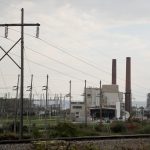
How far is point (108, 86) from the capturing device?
144000 mm

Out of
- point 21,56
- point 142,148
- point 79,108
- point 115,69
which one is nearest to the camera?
point 142,148

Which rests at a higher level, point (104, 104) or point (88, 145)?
point (104, 104)

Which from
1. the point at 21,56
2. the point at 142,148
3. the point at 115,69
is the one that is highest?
the point at 115,69

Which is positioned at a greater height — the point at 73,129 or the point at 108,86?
the point at 108,86

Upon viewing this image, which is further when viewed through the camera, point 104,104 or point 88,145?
point 104,104

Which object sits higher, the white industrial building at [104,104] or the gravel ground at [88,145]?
the white industrial building at [104,104]

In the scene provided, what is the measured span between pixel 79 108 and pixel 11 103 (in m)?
28.8

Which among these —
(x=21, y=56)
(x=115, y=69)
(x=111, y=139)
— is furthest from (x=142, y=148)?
(x=115, y=69)

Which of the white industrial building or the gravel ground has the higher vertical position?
the white industrial building

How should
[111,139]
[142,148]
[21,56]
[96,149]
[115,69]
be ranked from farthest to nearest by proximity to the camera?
1. [115,69]
2. [21,56]
3. [111,139]
4. [142,148]
5. [96,149]

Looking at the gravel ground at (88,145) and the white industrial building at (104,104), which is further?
A: the white industrial building at (104,104)

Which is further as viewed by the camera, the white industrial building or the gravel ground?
the white industrial building

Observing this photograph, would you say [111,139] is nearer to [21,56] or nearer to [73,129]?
[21,56]

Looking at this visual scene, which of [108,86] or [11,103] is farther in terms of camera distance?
[108,86]
